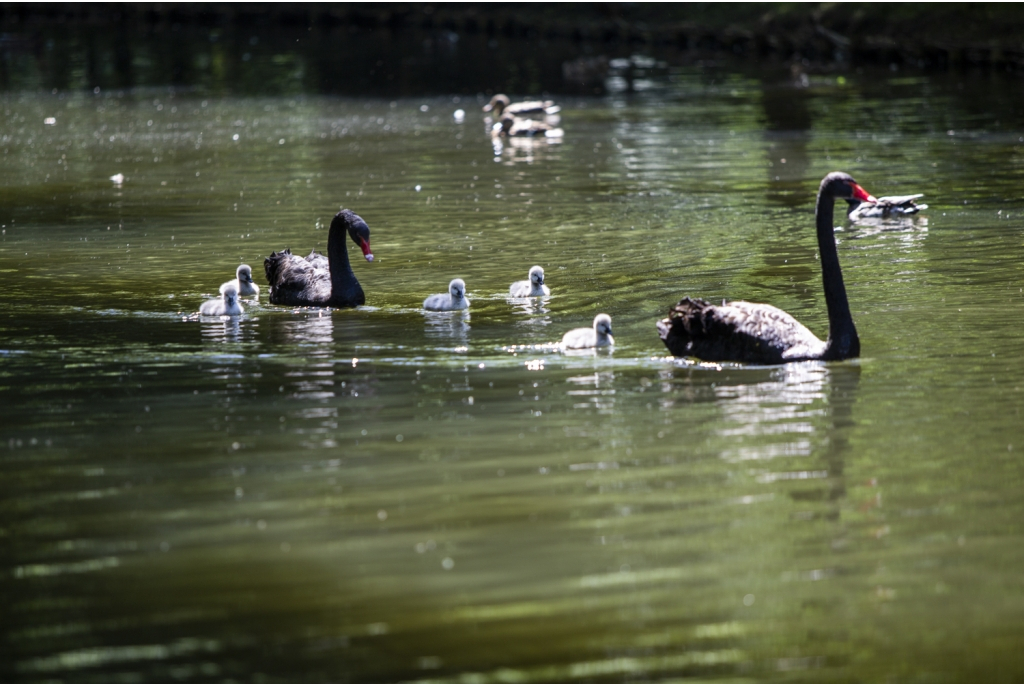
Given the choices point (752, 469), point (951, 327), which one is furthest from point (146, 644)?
point (951, 327)

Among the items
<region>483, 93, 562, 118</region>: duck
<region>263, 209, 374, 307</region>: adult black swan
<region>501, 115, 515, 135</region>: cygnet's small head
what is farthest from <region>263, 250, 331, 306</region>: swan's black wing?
<region>483, 93, 562, 118</region>: duck

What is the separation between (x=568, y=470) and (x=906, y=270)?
7796 mm

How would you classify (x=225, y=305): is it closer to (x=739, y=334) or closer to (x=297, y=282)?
(x=297, y=282)

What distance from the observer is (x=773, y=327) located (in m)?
11.2

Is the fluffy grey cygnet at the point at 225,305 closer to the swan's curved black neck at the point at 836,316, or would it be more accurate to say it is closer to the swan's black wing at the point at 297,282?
the swan's black wing at the point at 297,282

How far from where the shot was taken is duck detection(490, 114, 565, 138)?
31.9m

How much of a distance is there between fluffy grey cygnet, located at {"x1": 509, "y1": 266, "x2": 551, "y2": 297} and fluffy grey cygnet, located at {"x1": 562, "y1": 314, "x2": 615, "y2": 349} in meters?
2.26

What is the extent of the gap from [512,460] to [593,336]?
3120mm

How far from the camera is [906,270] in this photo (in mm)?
15234

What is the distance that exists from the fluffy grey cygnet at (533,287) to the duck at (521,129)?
17.8m

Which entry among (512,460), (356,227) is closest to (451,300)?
(356,227)

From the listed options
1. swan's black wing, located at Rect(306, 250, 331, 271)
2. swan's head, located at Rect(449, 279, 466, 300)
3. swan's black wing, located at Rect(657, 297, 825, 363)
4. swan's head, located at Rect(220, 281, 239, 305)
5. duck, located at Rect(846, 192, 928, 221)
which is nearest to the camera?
swan's black wing, located at Rect(657, 297, 825, 363)

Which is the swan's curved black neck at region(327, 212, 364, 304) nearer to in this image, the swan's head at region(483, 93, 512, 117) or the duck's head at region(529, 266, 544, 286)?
the duck's head at region(529, 266, 544, 286)

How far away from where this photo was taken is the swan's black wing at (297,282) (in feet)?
48.3
